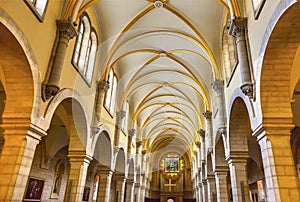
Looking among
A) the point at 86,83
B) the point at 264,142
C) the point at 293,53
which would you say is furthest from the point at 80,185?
the point at 293,53

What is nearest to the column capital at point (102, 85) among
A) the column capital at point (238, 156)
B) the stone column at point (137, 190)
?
the column capital at point (238, 156)

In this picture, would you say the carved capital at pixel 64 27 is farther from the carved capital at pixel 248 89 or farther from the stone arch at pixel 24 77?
the carved capital at pixel 248 89

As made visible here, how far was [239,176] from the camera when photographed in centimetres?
930

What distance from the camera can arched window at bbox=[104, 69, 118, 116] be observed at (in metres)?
14.1

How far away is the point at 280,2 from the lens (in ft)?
17.2

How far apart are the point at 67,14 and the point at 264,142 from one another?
7.05m

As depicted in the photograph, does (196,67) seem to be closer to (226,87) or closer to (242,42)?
(226,87)

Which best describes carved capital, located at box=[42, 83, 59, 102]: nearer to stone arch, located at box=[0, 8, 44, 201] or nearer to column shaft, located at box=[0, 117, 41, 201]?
stone arch, located at box=[0, 8, 44, 201]

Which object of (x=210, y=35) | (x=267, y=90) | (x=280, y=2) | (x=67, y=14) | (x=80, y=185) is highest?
(x=210, y=35)

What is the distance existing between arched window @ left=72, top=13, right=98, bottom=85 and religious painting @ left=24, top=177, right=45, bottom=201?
22.7 ft

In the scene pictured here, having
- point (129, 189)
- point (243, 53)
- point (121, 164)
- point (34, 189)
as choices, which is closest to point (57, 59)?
point (243, 53)

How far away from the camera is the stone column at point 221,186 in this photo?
38.0 ft

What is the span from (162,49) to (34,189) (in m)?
10.7

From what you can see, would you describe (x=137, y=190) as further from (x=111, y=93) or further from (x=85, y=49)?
(x=85, y=49)
